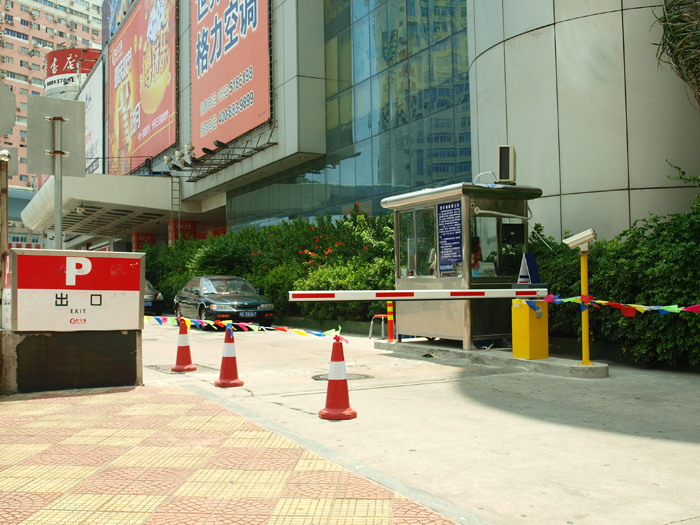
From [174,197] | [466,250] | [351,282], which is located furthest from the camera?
[174,197]

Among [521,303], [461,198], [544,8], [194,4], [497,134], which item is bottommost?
[521,303]

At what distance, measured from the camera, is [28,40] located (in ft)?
385

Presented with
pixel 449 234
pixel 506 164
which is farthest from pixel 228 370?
pixel 506 164

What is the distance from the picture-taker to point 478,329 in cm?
1077

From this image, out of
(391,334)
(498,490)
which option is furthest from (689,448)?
(391,334)

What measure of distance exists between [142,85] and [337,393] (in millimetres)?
41205

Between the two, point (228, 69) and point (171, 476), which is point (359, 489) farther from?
point (228, 69)

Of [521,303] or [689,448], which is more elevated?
[521,303]

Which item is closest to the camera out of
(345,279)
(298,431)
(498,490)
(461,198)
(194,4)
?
(498,490)

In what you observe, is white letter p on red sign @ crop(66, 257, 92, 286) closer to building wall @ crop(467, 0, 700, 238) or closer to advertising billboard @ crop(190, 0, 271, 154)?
building wall @ crop(467, 0, 700, 238)

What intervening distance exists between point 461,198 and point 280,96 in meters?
17.4

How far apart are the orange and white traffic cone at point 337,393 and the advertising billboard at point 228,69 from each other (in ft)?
71.5

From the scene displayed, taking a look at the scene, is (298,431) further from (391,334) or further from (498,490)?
(391,334)

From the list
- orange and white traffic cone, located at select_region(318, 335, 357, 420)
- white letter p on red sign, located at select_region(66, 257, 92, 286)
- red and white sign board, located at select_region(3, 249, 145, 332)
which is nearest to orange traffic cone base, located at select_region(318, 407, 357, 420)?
orange and white traffic cone, located at select_region(318, 335, 357, 420)
